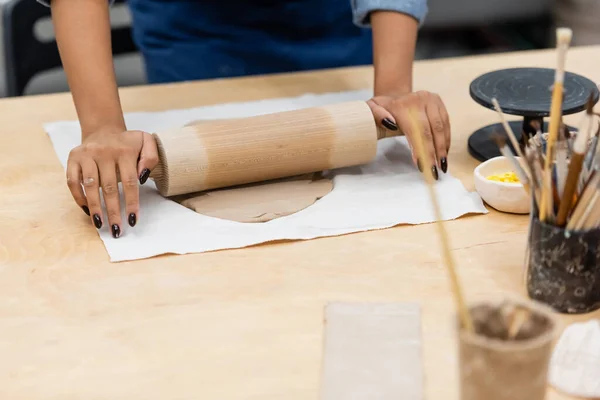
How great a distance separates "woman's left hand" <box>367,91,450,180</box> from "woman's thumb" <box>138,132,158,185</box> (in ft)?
1.06

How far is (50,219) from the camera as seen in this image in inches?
40.3

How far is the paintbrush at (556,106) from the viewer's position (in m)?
0.64

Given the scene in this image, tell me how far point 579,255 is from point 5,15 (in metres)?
1.22

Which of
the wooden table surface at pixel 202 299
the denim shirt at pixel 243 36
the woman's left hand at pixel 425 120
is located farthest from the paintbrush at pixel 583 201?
the denim shirt at pixel 243 36

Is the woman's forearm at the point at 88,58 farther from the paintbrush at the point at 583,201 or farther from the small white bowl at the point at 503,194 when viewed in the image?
the paintbrush at the point at 583,201

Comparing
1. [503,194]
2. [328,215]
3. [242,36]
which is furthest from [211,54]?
[503,194]

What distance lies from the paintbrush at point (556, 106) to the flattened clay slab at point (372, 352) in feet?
0.57

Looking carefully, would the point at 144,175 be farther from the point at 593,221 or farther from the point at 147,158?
the point at 593,221

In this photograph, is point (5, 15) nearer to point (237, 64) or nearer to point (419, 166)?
point (237, 64)

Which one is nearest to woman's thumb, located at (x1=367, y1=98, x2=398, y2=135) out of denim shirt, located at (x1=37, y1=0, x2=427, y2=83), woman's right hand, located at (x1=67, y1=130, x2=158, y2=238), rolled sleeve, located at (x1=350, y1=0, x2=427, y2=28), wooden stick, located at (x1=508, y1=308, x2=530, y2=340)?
rolled sleeve, located at (x1=350, y1=0, x2=427, y2=28)

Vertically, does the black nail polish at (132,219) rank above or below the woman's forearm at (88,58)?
below

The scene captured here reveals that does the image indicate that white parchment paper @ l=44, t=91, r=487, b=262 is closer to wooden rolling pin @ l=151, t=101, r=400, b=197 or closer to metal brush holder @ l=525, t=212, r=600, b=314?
wooden rolling pin @ l=151, t=101, r=400, b=197

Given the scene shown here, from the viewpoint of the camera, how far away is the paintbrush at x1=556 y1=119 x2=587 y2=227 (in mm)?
672

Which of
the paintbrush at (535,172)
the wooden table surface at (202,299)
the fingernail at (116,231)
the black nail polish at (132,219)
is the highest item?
the paintbrush at (535,172)
